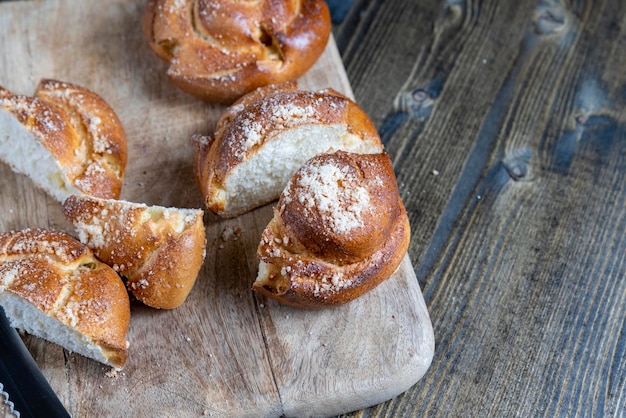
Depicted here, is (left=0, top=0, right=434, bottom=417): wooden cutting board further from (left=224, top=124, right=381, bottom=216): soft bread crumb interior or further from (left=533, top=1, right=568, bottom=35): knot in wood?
(left=533, top=1, right=568, bottom=35): knot in wood

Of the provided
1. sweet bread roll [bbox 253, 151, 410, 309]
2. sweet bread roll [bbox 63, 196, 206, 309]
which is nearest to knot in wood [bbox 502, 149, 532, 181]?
sweet bread roll [bbox 253, 151, 410, 309]

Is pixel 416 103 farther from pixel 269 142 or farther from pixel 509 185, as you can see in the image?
pixel 269 142

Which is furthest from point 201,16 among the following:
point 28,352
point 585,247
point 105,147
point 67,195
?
point 585,247

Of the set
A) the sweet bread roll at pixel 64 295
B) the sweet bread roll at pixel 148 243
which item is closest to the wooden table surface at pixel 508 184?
the sweet bread roll at pixel 148 243

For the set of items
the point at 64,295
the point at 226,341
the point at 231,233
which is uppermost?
the point at 64,295

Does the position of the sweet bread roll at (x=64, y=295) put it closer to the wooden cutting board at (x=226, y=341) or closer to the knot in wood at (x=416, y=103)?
the wooden cutting board at (x=226, y=341)

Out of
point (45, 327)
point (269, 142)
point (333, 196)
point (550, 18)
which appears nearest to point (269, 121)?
point (269, 142)

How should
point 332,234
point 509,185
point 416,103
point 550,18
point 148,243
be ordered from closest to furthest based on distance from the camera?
point 332,234
point 148,243
point 509,185
point 416,103
point 550,18
